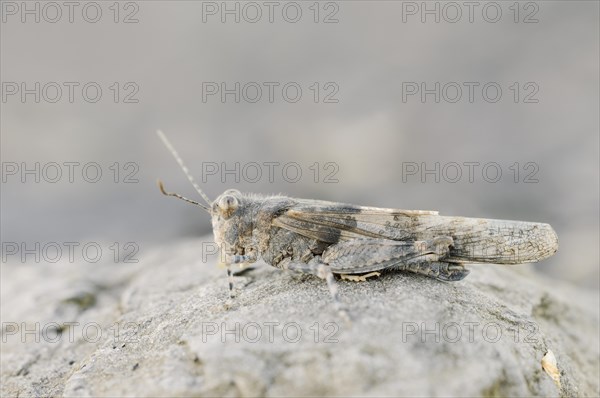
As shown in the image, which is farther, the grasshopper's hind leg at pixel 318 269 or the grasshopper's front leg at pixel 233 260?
the grasshopper's front leg at pixel 233 260

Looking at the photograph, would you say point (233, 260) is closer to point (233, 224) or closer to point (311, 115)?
point (233, 224)

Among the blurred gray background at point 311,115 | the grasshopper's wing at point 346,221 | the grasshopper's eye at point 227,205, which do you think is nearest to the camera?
the grasshopper's wing at point 346,221

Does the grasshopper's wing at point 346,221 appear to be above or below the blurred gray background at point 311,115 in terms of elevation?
below

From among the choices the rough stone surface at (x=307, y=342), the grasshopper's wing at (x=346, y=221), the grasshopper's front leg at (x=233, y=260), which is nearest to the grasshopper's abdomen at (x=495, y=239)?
the grasshopper's wing at (x=346, y=221)

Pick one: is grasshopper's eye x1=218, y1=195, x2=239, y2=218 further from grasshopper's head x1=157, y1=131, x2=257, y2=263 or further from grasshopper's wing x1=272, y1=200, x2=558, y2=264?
grasshopper's wing x1=272, y1=200, x2=558, y2=264

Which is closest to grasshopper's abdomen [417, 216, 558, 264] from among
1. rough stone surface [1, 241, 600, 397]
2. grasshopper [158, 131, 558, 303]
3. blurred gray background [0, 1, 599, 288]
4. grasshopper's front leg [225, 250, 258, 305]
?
grasshopper [158, 131, 558, 303]

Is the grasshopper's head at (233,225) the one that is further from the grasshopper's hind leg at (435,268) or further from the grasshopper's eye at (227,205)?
the grasshopper's hind leg at (435,268)
